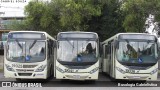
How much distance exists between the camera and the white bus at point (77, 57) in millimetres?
20531

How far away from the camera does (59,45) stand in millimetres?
20766

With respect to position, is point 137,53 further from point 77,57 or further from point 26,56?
point 26,56

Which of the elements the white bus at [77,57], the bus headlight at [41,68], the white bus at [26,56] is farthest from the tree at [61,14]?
the bus headlight at [41,68]

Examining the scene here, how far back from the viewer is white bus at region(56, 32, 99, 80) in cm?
2053

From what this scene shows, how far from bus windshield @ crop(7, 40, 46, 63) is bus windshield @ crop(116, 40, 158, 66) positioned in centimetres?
406

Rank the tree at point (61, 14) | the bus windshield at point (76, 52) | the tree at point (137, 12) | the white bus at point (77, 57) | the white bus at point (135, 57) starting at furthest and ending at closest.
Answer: the tree at point (61, 14) → the tree at point (137, 12) → the white bus at point (135, 57) → the bus windshield at point (76, 52) → the white bus at point (77, 57)

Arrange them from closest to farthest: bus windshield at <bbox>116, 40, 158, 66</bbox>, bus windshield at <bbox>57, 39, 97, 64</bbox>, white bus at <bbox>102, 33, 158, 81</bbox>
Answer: bus windshield at <bbox>57, 39, 97, 64</bbox> < white bus at <bbox>102, 33, 158, 81</bbox> < bus windshield at <bbox>116, 40, 158, 66</bbox>

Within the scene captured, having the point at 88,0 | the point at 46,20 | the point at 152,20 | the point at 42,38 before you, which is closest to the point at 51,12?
the point at 46,20

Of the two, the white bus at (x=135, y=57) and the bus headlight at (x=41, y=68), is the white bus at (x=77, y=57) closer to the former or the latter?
the bus headlight at (x=41, y=68)

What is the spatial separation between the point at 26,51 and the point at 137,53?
226 inches

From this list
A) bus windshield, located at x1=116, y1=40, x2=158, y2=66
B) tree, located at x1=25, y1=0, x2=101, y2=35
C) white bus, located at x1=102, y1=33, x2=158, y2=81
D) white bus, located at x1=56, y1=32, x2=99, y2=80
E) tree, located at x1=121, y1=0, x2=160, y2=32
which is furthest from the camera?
tree, located at x1=25, y1=0, x2=101, y2=35

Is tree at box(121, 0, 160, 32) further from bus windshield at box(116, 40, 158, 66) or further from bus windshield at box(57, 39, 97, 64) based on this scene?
bus windshield at box(57, 39, 97, 64)

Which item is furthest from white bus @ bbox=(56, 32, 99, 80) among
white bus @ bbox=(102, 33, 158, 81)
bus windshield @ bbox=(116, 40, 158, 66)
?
bus windshield @ bbox=(116, 40, 158, 66)

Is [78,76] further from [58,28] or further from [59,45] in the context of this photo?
[58,28]
